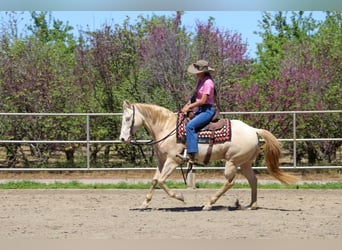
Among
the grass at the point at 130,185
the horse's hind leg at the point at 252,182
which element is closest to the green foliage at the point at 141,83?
the grass at the point at 130,185

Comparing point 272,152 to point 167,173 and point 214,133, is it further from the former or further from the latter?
point 167,173

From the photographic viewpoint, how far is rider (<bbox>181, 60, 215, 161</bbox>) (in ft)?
32.2

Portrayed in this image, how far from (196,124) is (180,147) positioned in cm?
44

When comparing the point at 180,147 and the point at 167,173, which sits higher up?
the point at 180,147

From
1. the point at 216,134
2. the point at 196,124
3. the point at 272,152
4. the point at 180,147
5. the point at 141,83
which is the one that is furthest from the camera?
the point at 141,83

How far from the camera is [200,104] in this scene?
9.84 m

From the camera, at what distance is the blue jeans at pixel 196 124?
9969 millimetres

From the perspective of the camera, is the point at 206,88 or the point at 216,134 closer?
the point at 206,88

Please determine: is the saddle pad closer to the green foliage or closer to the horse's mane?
the horse's mane

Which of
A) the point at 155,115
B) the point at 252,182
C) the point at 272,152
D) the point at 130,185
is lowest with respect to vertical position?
the point at 130,185

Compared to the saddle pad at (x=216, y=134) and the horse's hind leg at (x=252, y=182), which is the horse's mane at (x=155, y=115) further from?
the horse's hind leg at (x=252, y=182)

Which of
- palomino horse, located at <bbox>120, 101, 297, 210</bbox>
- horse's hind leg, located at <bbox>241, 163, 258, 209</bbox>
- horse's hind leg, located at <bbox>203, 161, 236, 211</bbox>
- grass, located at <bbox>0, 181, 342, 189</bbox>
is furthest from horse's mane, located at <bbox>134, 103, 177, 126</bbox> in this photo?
grass, located at <bbox>0, 181, 342, 189</bbox>

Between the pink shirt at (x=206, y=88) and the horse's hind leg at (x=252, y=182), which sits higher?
the pink shirt at (x=206, y=88)

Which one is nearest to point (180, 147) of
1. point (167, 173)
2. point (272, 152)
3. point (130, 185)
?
point (167, 173)
